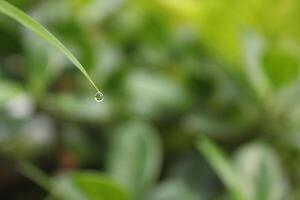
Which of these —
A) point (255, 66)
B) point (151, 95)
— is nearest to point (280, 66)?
point (255, 66)

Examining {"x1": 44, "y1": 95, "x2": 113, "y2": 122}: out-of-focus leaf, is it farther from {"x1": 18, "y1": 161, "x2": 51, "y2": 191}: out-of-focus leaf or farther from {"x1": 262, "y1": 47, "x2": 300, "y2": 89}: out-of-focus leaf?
{"x1": 262, "y1": 47, "x2": 300, "y2": 89}: out-of-focus leaf

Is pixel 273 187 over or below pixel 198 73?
below

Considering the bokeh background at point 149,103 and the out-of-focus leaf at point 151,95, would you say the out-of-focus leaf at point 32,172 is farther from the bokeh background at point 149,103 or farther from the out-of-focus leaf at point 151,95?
the out-of-focus leaf at point 151,95

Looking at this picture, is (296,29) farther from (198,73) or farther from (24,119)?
(24,119)

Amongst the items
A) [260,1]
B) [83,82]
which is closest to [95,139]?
[83,82]

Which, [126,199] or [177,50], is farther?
[177,50]

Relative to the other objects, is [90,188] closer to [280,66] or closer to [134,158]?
[134,158]

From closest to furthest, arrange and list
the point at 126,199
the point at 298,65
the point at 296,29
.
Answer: the point at 126,199 → the point at 298,65 → the point at 296,29

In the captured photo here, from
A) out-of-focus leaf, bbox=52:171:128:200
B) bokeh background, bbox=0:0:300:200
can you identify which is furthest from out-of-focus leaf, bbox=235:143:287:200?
out-of-focus leaf, bbox=52:171:128:200
